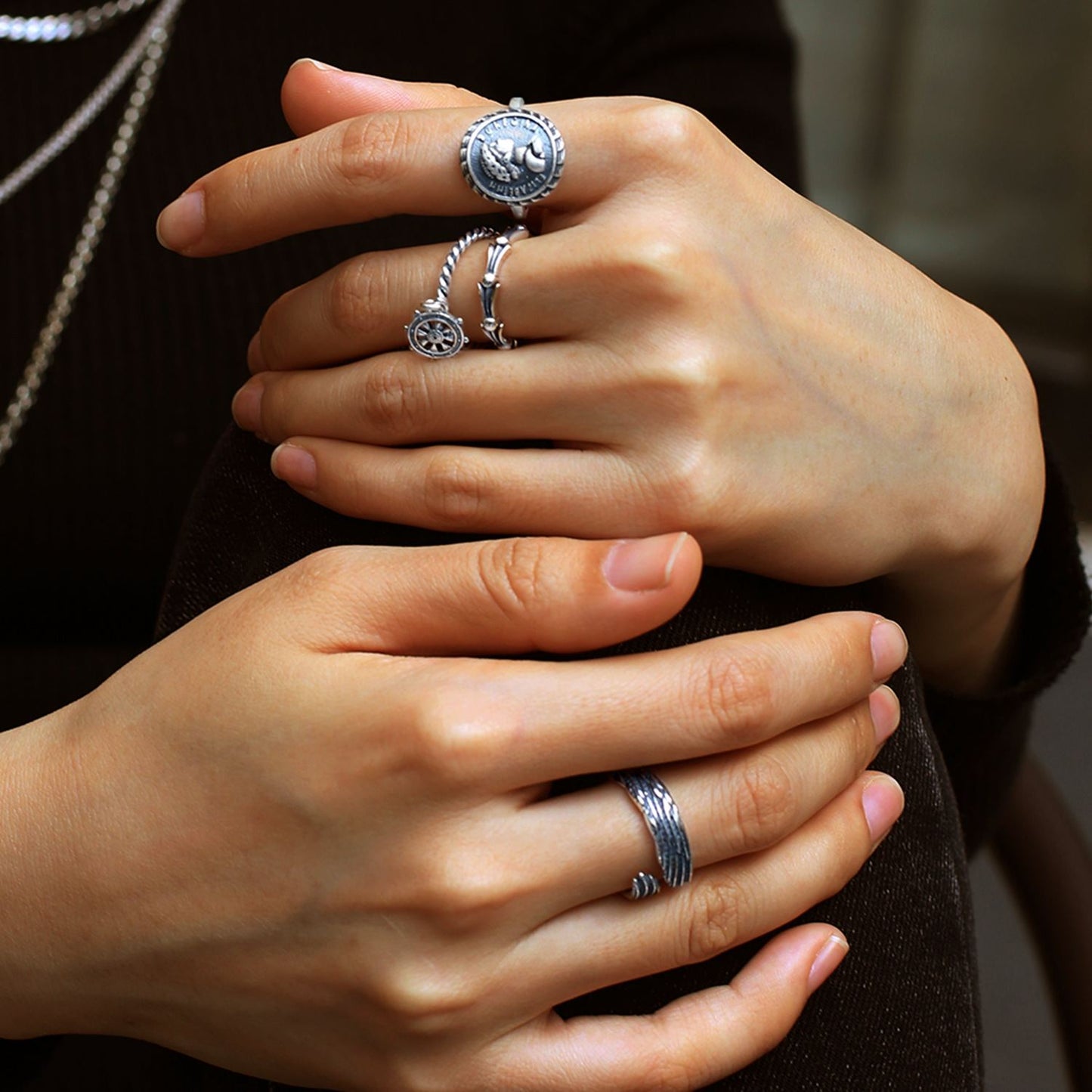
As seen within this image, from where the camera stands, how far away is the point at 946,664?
2.71 feet

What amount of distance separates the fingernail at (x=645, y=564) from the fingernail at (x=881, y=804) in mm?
177

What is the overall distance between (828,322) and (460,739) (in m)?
0.28

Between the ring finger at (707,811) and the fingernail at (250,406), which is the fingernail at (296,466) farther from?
the ring finger at (707,811)

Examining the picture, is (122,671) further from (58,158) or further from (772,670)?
(58,158)

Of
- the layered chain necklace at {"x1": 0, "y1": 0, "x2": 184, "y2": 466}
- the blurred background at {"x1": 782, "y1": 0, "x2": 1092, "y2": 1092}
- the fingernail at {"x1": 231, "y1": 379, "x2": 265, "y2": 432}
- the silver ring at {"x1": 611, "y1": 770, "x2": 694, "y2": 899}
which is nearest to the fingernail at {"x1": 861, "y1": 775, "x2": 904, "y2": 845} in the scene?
the silver ring at {"x1": 611, "y1": 770, "x2": 694, "y2": 899}

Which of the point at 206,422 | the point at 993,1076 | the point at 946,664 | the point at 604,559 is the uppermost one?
the point at 604,559

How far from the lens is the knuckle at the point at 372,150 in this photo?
21.2 inches

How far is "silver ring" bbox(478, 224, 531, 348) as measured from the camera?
537 millimetres

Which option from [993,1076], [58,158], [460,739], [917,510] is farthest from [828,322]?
[993,1076]

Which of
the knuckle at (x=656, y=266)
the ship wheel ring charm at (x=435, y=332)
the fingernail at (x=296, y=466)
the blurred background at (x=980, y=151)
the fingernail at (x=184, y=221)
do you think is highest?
A: the fingernail at (x=184, y=221)

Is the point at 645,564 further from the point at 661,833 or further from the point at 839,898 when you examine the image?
the point at 839,898

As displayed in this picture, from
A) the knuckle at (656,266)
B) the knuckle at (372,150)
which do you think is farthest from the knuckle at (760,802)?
the knuckle at (372,150)

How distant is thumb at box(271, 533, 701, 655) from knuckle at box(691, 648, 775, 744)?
0.11ft

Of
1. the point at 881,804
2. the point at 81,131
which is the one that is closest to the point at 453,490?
the point at 881,804
